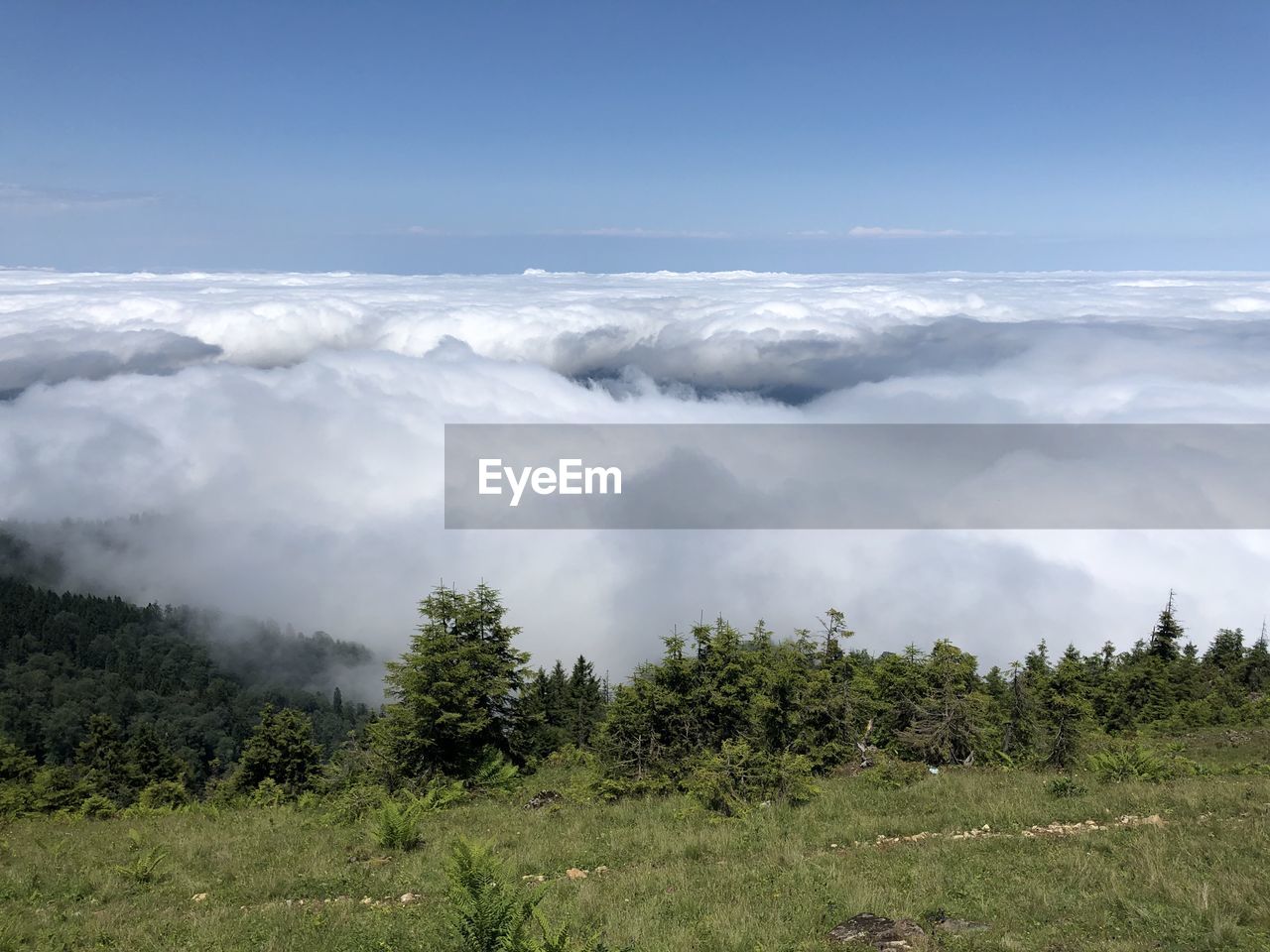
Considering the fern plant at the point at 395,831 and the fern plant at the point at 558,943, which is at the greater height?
the fern plant at the point at 558,943

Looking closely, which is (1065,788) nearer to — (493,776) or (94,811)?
(493,776)

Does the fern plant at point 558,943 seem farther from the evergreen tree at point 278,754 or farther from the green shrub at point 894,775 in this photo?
the evergreen tree at point 278,754

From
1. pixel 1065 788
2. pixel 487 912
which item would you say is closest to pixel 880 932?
pixel 487 912

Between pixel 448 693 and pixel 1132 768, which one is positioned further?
pixel 448 693

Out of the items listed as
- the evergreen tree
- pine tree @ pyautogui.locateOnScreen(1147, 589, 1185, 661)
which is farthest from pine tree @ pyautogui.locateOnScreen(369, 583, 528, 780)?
pine tree @ pyautogui.locateOnScreen(1147, 589, 1185, 661)

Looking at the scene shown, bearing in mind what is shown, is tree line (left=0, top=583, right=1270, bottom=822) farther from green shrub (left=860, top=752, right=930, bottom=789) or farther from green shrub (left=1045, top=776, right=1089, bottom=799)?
green shrub (left=1045, top=776, right=1089, bottom=799)

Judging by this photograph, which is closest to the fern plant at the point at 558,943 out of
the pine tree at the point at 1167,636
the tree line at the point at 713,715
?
the tree line at the point at 713,715
